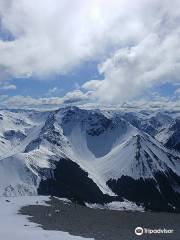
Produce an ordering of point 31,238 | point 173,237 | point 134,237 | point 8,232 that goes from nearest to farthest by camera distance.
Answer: point 31,238, point 8,232, point 134,237, point 173,237

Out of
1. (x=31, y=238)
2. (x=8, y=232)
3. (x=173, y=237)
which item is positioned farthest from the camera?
(x=173, y=237)

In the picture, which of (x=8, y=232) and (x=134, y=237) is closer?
(x=8, y=232)

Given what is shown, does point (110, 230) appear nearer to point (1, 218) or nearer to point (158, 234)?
point (158, 234)

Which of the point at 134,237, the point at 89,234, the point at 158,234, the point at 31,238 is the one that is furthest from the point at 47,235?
the point at 158,234

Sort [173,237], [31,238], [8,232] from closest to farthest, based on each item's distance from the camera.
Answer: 1. [31,238]
2. [8,232]
3. [173,237]

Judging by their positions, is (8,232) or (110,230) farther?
(110,230)

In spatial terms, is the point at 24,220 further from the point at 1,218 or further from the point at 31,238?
the point at 31,238

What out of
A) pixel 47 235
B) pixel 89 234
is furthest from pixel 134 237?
pixel 47 235

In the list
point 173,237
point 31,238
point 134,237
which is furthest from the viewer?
point 173,237

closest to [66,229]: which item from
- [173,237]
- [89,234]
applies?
[89,234]
